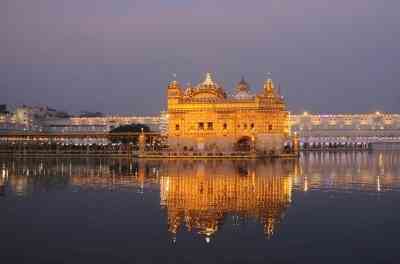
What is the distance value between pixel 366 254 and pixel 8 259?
23.0 feet

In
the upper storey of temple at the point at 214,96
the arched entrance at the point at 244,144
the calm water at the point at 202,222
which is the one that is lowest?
the calm water at the point at 202,222

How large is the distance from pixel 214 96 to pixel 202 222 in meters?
39.7

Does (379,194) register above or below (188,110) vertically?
below

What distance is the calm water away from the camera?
410 inches

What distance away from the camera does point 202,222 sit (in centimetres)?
1346

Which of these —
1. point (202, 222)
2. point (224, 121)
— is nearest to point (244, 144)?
point (224, 121)

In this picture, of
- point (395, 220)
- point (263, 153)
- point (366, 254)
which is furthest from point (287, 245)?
point (263, 153)

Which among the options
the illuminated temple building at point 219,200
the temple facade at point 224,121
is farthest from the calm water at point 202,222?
the temple facade at point 224,121

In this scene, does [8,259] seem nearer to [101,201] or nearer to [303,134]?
[101,201]

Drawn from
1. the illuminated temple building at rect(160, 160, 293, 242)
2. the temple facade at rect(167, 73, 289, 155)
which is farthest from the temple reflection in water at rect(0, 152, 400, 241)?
the temple facade at rect(167, 73, 289, 155)

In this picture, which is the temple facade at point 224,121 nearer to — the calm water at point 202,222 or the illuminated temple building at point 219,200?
the illuminated temple building at point 219,200

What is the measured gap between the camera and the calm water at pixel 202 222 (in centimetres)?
1041

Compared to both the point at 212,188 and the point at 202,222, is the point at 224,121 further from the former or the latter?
the point at 202,222

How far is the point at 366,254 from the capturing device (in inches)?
405
